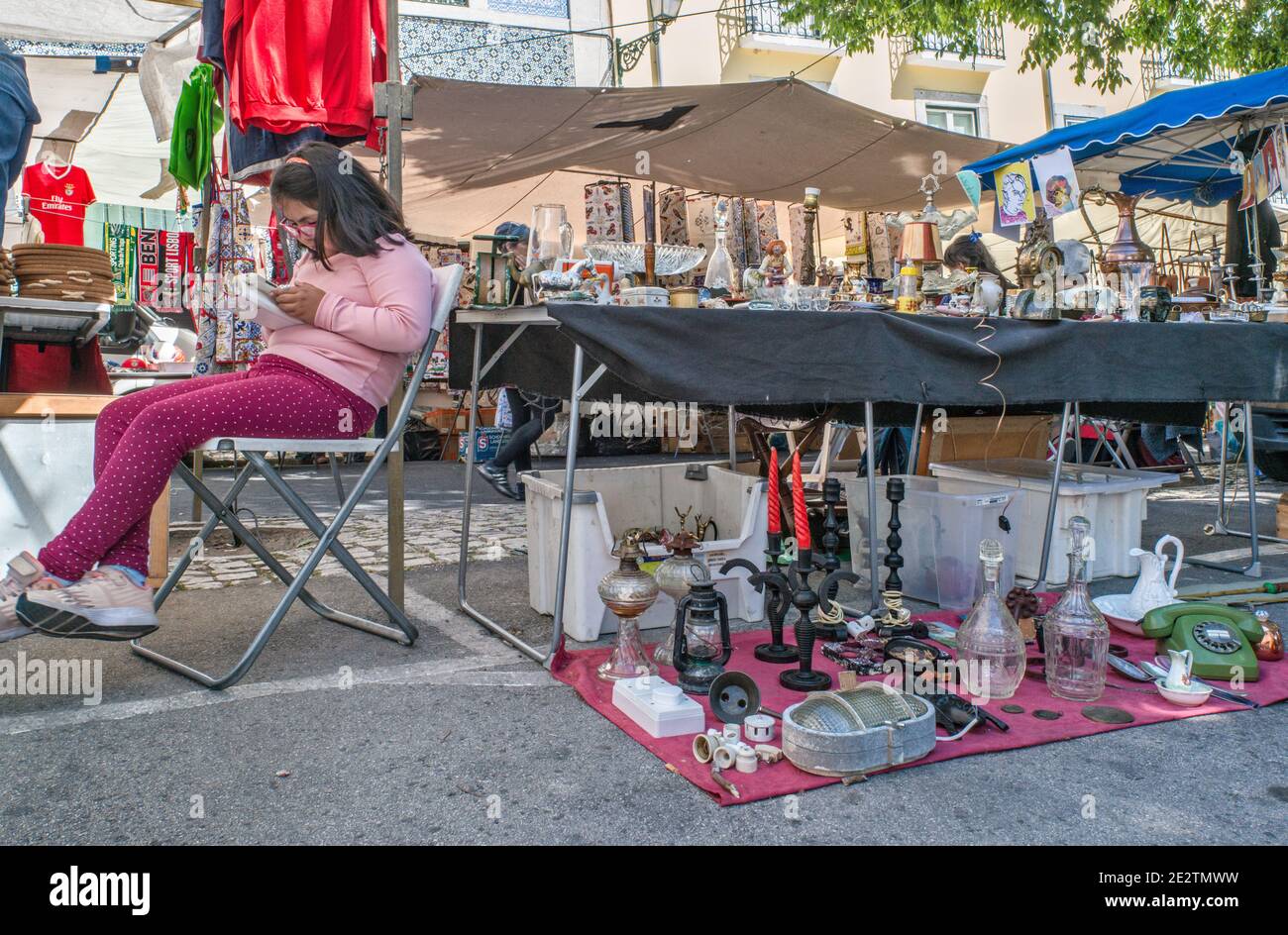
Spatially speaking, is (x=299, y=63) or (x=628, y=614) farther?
(x=299, y=63)

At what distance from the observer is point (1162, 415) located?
13.7 feet

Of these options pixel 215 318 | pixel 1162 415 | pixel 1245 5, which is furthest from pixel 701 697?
pixel 1245 5

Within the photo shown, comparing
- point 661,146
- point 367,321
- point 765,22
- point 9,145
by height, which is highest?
point 765,22

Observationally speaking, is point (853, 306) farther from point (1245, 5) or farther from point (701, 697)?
point (1245, 5)

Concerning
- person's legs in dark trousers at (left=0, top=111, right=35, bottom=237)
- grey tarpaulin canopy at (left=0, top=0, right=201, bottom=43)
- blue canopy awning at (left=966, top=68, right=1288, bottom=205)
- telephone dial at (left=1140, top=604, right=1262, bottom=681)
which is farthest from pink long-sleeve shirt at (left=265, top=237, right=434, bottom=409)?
blue canopy awning at (left=966, top=68, right=1288, bottom=205)

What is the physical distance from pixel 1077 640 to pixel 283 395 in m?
2.15

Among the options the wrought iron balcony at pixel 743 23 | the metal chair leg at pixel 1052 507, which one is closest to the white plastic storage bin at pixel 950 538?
the metal chair leg at pixel 1052 507

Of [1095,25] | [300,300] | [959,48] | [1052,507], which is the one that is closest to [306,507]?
[300,300]

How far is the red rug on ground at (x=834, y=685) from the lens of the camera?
1874 mm

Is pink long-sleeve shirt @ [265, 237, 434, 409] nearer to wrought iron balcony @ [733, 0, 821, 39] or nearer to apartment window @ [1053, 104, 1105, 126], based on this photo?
wrought iron balcony @ [733, 0, 821, 39]

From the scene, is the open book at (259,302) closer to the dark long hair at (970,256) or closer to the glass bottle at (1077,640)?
the glass bottle at (1077,640)

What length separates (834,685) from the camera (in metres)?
2.50

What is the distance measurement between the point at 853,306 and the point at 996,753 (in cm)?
148

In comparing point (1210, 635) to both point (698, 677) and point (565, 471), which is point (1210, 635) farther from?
point (565, 471)
